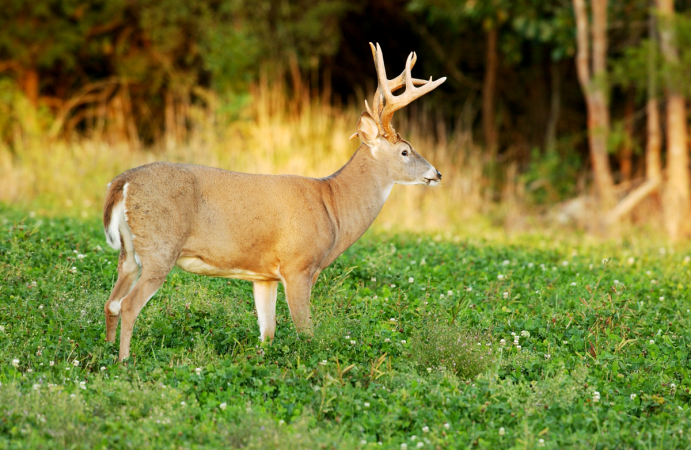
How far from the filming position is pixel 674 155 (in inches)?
443

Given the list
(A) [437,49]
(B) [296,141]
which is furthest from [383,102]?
(A) [437,49]

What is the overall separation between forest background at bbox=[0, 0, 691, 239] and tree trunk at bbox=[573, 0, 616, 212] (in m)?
0.02

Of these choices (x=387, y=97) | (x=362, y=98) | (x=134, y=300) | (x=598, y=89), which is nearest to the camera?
(x=134, y=300)

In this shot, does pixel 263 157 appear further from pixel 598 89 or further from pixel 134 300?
pixel 134 300

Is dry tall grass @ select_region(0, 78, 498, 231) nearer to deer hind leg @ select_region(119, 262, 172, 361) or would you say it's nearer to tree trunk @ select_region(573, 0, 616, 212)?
tree trunk @ select_region(573, 0, 616, 212)

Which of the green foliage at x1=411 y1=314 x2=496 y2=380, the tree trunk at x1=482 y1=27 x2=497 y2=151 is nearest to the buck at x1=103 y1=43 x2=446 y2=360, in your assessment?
the green foliage at x1=411 y1=314 x2=496 y2=380

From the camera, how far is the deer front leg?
16.5 feet

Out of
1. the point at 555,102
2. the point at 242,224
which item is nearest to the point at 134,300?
the point at 242,224

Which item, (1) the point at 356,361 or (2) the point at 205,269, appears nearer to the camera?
(1) the point at 356,361

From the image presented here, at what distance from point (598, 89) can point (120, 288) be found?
8.96m

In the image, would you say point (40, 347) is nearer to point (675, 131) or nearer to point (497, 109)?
point (675, 131)

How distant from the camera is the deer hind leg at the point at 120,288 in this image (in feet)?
15.9

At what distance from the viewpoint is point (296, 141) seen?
12219 mm

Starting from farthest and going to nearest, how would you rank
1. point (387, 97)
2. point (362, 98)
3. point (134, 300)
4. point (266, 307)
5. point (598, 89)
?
point (362, 98), point (598, 89), point (387, 97), point (266, 307), point (134, 300)
